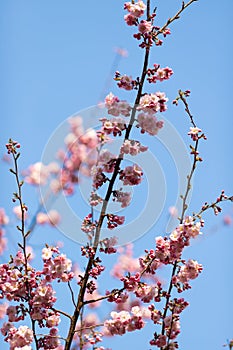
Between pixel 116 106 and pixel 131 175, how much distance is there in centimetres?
50

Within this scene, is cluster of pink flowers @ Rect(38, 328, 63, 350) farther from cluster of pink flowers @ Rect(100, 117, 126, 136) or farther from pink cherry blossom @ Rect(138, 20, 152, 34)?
pink cherry blossom @ Rect(138, 20, 152, 34)

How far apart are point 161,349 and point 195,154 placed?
1.38 metres

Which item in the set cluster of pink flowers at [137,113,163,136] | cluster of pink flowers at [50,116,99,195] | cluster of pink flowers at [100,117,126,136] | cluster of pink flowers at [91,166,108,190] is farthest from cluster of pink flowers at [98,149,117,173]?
cluster of pink flowers at [50,116,99,195]

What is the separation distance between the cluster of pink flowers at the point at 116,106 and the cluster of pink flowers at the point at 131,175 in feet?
1.22

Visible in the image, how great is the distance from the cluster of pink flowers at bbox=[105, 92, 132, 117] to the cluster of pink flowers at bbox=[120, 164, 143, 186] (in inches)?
14.7

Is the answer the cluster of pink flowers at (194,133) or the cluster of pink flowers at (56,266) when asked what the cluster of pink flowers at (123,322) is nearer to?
the cluster of pink flowers at (56,266)

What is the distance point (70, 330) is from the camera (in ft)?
10.4

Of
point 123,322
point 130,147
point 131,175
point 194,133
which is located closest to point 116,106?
point 130,147

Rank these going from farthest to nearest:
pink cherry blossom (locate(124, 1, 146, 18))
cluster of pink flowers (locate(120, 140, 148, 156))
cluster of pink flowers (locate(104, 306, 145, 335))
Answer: pink cherry blossom (locate(124, 1, 146, 18)) → cluster of pink flowers (locate(104, 306, 145, 335)) → cluster of pink flowers (locate(120, 140, 148, 156))

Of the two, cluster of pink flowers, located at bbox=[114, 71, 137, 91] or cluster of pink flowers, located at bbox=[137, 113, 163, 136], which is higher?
cluster of pink flowers, located at bbox=[114, 71, 137, 91]

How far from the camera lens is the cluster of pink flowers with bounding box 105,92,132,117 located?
346 cm

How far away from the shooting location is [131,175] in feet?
11.2

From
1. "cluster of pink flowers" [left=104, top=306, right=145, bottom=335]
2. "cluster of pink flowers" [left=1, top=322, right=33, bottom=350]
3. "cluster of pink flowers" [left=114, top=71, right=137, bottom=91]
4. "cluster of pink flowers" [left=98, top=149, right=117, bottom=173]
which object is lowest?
"cluster of pink flowers" [left=1, top=322, right=33, bottom=350]

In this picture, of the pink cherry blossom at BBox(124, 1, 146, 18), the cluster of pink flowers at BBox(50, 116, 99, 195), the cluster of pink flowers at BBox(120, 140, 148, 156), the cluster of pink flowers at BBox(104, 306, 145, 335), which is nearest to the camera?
the cluster of pink flowers at BBox(120, 140, 148, 156)
